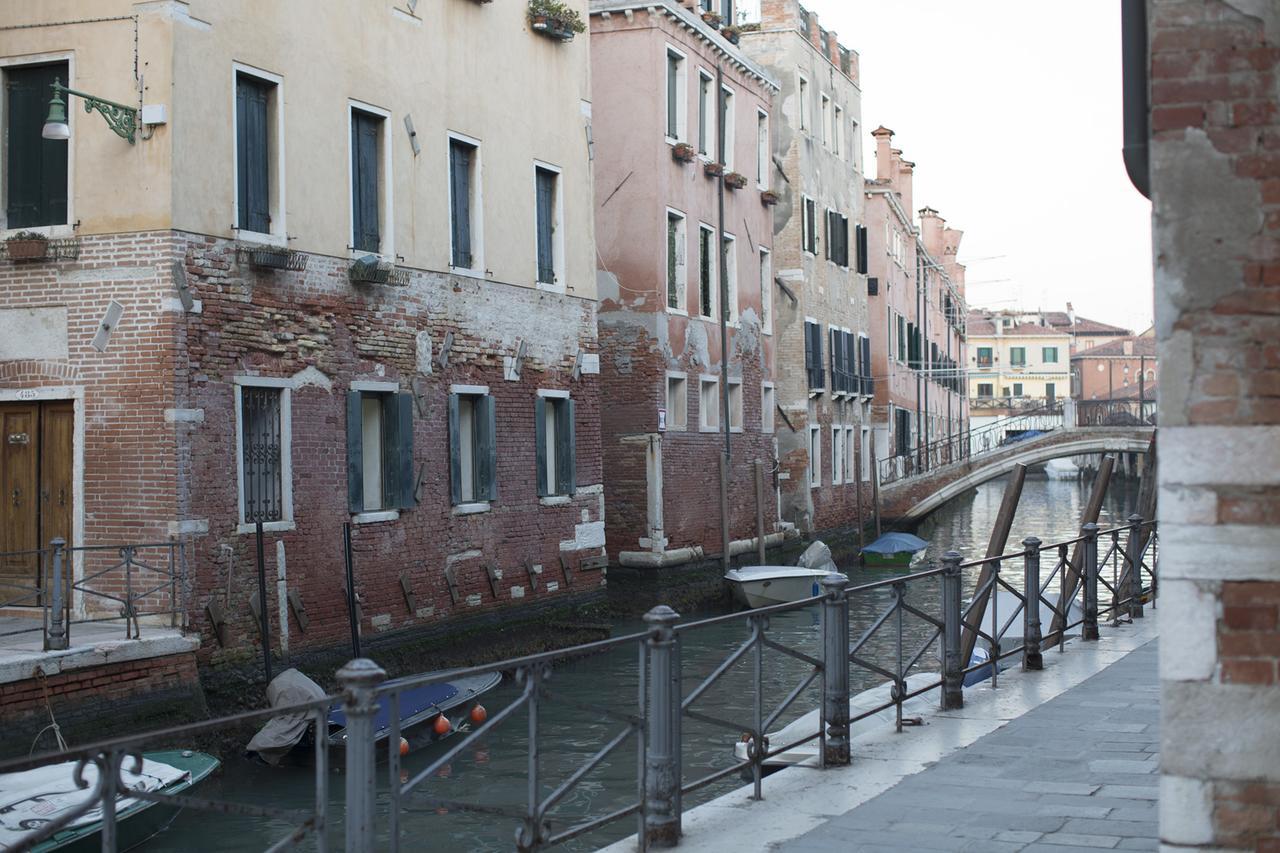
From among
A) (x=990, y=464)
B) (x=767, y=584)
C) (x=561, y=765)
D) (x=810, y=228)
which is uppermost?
(x=810, y=228)

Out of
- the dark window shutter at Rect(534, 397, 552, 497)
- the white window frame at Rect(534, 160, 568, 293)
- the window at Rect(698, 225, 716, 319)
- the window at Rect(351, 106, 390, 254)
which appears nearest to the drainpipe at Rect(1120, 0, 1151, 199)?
the window at Rect(351, 106, 390, 254)

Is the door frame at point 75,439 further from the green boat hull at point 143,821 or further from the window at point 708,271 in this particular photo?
the window at point 708,271

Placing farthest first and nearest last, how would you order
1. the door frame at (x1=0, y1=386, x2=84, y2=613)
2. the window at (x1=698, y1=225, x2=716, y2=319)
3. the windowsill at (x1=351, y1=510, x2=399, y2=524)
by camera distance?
the window at (x1=698, y1=225, x2=716, y2=319)
the windowsill at (x1=351, y1=510, x2=399, y2=524)
the door frame at (x1=0, y1=386, x2=84, y2=613)

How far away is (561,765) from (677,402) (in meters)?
12.3

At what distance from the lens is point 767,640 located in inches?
279

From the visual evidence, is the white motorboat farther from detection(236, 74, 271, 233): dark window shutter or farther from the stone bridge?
the stone bridge

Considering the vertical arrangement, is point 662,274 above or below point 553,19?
below

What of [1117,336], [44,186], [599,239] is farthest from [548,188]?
[1117,336]

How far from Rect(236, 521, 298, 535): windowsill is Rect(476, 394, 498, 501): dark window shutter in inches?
137

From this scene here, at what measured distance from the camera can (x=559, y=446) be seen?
1930 cm

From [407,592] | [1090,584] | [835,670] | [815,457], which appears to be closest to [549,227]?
[407,592]

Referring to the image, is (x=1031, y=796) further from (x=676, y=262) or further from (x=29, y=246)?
(x=676, y=262)

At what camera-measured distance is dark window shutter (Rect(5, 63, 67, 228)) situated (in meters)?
13.0

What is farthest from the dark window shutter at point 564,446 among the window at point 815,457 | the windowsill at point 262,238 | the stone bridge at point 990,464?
the stone bridge at point 990,464
